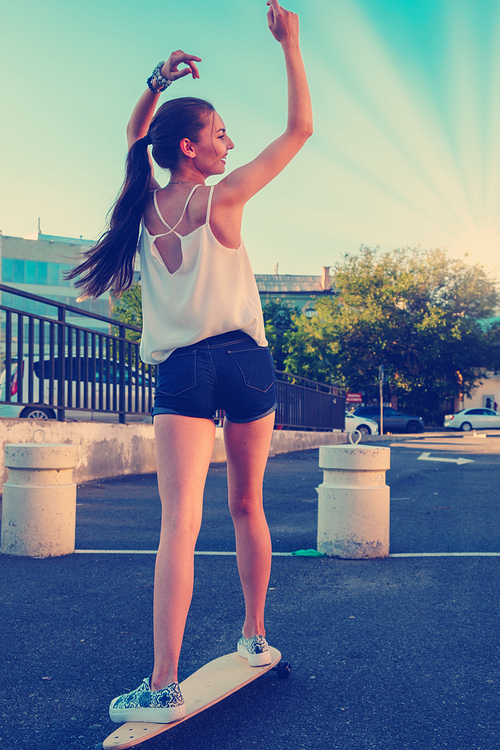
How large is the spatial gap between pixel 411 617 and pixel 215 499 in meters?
4.37

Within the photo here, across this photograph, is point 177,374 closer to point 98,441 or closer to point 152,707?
point 152,707

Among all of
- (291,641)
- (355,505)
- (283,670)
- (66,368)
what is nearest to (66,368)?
(66,368)

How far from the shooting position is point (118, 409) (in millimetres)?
9562

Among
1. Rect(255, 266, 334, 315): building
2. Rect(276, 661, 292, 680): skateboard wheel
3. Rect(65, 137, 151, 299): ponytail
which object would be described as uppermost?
Rect(255, 266, 334, 315): building

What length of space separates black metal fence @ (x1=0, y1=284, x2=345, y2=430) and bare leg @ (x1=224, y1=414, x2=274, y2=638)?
515 centimetres

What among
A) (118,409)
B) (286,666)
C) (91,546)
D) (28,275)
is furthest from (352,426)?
(28,275)

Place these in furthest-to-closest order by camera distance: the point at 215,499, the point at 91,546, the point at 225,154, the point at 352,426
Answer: the point at 352,426 → the point at 215,499 → the point at 91,546 → the point at 225,154

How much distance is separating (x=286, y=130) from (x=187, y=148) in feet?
1.11

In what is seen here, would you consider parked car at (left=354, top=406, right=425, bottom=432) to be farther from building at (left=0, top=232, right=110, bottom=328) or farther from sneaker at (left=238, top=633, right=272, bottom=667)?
building at (left=0, top=232, right=110, bottom=328)

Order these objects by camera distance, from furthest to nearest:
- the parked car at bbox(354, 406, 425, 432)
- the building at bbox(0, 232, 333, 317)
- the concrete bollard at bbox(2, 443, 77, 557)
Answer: the building at bbox(0, 232, 333, 317) → the parked car at bbox(354, 406, 425, 432) → the concrete bollard at bbox(2, 443, 77, 557)

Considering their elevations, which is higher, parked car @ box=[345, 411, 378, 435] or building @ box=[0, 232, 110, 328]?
building @ box=[0, 232, 110, 328]

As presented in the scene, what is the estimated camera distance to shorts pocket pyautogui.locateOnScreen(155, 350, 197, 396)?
2135 millimetres

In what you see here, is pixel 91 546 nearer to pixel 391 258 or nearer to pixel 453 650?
pixel 453 650

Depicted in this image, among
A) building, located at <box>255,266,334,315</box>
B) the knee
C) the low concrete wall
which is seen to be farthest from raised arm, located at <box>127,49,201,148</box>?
building, located at <box>255,266,334,315</box>
